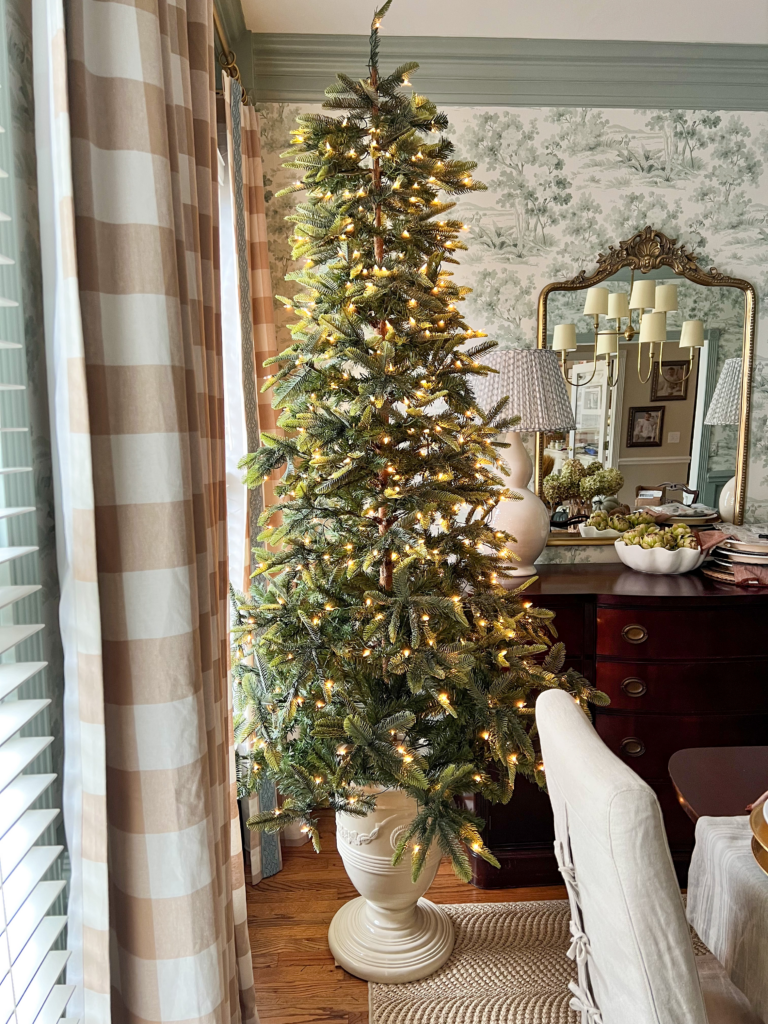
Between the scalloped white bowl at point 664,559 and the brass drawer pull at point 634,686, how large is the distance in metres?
0.42

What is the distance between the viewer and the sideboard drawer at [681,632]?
2.36m

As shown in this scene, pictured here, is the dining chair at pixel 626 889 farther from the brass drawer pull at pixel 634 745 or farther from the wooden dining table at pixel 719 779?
the brass drawer pull at pixel 634 745

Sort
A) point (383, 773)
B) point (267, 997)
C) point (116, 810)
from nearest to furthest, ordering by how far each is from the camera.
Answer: point (116, 810)
point (383, 773)
point (267, 997)

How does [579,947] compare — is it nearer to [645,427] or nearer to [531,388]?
[531,388]

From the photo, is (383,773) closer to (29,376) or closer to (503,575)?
(503,575)

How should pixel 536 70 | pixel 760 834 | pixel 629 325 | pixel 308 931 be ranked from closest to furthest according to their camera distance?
pixel 760 834 < pixel 308 931 < pixel 536 70 < pixel 629 325

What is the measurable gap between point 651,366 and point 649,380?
5 cm

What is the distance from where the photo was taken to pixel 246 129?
95.6 inches

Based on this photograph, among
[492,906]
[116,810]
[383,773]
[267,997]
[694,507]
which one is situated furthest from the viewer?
[694,507]

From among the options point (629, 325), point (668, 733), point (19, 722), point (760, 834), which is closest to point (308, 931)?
point (668, 733)

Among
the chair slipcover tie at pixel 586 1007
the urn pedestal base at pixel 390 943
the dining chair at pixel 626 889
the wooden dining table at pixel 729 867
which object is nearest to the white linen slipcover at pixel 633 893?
the dining chair at pixel 626 889

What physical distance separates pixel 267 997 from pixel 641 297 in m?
2.55

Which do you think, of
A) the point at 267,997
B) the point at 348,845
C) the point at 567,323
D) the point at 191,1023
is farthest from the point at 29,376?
the point at 567,323

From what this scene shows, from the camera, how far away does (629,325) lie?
9.17 feet
